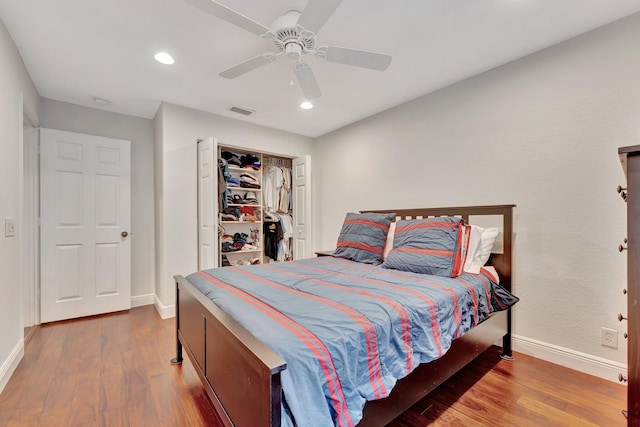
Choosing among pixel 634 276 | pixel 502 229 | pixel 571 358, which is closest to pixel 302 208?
pixel 502 229

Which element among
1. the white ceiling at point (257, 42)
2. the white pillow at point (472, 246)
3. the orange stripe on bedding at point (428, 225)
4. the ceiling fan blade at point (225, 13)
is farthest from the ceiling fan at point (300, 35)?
the white pillow at point (472, 246)

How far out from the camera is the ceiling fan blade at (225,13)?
4.58ft

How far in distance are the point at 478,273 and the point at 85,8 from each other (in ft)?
10.7

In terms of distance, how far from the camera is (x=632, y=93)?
6.18 feet

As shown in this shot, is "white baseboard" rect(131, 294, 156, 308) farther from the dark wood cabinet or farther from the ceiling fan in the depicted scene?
the dark wood cabinet

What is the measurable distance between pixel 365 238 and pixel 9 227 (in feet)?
9.07

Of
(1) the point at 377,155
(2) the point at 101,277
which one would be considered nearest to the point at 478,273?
(1) the point at 377,155

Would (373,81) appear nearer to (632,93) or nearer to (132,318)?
(632,93)

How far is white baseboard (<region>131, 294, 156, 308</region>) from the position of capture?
3.64m

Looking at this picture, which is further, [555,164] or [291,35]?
[555,164]

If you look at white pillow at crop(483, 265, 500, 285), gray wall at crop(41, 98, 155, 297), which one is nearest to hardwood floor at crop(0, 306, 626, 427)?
white pillow at crop(483, 265, 500, 285)

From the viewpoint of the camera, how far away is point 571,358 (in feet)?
6.93

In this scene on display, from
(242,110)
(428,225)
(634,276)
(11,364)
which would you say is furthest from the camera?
(242,110)

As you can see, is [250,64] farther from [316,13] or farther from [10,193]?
[10,193]
